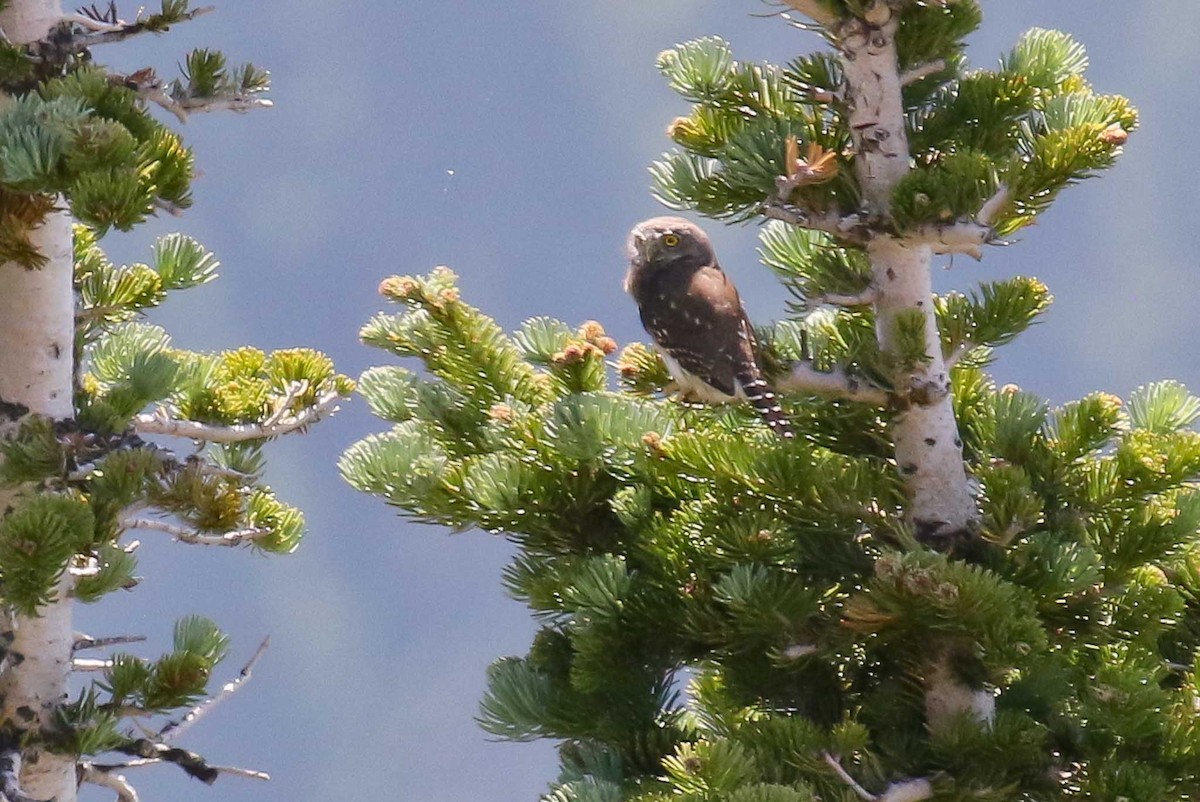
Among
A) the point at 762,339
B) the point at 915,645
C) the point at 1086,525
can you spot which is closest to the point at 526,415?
the point at 762,339

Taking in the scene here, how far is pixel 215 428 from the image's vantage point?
2.35 m

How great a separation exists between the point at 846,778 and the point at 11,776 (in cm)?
109

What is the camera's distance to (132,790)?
2.15 meters

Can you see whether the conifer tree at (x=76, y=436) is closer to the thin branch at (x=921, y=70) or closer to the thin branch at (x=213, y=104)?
the thin branch at (x=213, y=104)

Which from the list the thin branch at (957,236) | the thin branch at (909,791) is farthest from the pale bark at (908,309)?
the thin branch at (909,791)

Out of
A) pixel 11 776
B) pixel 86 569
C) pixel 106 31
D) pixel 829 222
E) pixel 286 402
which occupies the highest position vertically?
pixel 106 31

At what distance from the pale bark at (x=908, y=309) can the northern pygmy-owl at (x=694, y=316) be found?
0.21 m

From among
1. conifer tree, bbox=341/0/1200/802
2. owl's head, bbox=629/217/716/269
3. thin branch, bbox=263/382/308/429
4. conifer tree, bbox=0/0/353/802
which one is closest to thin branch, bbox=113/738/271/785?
conifer tree, bbox=0/0/353/802

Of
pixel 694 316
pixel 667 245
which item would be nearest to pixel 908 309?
pixel 694 316

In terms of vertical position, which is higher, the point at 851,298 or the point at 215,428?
the point at 851,298

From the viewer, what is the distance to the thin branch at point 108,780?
2.06m

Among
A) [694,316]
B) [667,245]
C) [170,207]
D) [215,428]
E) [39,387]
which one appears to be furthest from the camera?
[667,245]

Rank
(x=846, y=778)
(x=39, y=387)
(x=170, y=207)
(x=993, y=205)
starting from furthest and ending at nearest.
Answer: (x=39, y=387) < (x=993, y=205) < (x=170, y=207) < (x=846, y=778)

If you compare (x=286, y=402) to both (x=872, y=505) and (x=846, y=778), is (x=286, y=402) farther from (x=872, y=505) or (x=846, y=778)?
(x=846, y=778)
